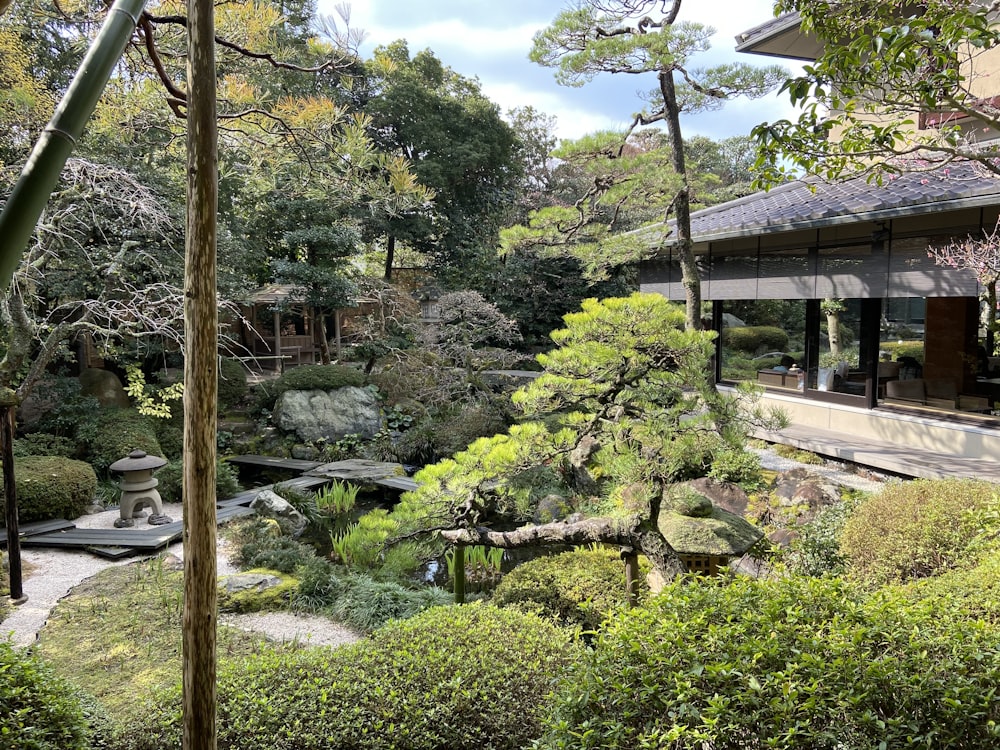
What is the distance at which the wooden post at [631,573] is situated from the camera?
192 inches

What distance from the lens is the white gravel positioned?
16.8ft

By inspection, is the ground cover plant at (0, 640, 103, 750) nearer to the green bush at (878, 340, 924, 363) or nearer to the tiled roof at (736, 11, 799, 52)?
the green bush at (878, 340, 924, 363)

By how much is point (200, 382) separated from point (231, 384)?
11878 mm

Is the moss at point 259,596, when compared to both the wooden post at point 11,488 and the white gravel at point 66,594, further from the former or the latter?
the wooden post at point 11,488

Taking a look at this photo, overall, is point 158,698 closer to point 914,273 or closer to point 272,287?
point 914,273

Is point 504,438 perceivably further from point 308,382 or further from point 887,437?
point 308,382

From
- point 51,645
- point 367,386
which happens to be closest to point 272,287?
point 367,386

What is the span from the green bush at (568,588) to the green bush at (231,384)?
28.8 ft

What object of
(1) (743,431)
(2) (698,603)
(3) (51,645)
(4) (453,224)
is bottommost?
(3) (51,645)

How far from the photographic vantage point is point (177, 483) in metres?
9.09

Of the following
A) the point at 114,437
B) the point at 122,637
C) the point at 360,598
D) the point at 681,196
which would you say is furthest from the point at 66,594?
the point at 681,196

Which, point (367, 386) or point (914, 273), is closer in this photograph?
point (914, 273)

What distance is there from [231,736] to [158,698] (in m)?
0.60

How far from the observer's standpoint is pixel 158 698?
2869 mm
